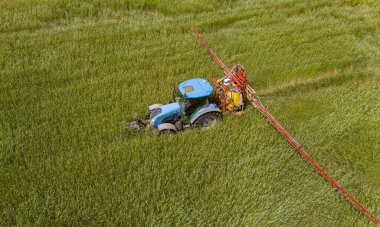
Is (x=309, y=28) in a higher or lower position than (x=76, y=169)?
higher

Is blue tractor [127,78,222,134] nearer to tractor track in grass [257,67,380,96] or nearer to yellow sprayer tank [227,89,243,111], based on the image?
yellow sprayer tank [227,89,243,111]

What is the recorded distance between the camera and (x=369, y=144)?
7.61 metres

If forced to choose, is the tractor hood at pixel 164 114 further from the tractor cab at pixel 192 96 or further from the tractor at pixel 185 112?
the tractor cab at pixel 192 96

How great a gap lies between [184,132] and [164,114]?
574mm

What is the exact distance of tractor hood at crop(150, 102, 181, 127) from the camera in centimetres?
742

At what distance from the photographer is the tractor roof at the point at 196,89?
7.43 metres

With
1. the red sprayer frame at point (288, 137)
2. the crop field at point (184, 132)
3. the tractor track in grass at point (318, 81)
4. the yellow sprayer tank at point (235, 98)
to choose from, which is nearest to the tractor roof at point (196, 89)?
the yellow sprayer tank at point (235, 98)

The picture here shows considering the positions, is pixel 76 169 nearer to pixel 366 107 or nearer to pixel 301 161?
pixel 301 161

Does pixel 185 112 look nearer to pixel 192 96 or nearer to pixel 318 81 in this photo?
pixel 192 96

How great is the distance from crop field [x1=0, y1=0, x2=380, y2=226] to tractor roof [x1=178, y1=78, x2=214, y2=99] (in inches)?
30.5

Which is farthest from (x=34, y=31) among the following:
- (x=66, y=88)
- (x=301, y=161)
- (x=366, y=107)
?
(x=366, y=107)

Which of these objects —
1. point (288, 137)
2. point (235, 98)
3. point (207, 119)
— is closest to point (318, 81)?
point (288, 137)

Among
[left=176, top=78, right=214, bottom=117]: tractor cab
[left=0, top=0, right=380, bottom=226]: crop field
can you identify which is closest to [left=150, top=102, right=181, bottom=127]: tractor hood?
[left=176, top=78, right=214, bottom=117]: tractor cab

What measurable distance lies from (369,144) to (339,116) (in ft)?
3.25
